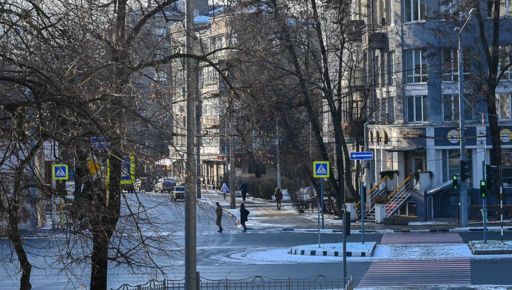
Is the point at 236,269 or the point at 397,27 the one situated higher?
the point at 397,27

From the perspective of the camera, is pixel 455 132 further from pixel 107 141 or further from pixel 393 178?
pixel 107 141

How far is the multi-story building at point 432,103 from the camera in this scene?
5325cm

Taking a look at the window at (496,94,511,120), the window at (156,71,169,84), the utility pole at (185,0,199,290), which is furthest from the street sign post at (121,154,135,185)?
the window at (496,94,511,120)

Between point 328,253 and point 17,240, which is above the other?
point 17,240

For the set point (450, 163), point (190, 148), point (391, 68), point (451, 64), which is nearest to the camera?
point (190, 148)

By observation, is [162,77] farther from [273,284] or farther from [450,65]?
[450,65]

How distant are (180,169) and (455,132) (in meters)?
41.9

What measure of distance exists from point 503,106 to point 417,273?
90.2ft

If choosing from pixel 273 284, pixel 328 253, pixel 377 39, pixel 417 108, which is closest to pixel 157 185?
pixel 273 284

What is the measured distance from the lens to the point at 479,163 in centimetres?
5381

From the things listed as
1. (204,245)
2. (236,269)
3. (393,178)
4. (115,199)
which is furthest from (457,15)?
(115,199)

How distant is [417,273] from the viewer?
29.4 m

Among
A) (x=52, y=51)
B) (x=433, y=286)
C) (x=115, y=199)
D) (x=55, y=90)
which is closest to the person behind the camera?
(x=55, y=90)

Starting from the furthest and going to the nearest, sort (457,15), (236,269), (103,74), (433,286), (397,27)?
(397,27) < (457,15) < (236,269) < (433,286) < (103,74)
